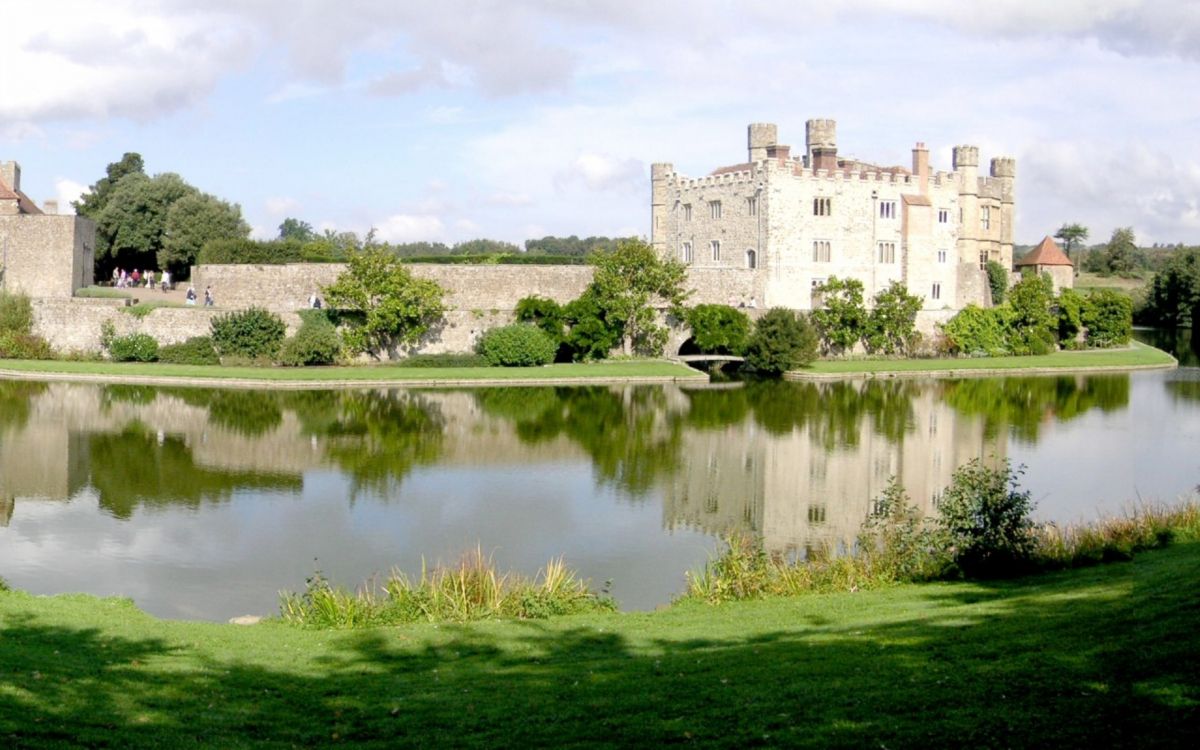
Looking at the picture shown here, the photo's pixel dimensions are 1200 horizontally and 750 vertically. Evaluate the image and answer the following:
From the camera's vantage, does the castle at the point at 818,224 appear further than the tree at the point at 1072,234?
No

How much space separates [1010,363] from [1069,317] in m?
9.39

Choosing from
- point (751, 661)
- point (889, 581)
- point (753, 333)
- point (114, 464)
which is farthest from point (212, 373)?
point (751, 661)

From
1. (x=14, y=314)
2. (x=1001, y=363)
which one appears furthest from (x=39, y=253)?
(x=1001, y=363)

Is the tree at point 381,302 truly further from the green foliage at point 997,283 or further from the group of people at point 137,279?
the green foliage at point 997,283

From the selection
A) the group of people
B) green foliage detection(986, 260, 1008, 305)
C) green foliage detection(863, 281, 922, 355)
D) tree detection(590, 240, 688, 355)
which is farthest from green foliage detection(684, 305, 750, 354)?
the group of people

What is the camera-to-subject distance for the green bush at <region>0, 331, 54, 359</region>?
134 ft

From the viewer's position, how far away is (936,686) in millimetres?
7859

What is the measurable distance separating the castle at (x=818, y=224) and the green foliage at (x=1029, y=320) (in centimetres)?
272

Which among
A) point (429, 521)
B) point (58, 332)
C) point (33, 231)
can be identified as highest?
point (33, 231)

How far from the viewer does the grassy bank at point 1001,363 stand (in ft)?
146

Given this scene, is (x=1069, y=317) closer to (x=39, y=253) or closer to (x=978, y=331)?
(x=978, y=331)

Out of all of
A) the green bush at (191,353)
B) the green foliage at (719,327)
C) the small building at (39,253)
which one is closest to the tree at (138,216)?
the small building at (39,253)

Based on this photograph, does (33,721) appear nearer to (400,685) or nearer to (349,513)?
(400,685)

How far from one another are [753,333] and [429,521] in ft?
96.9
